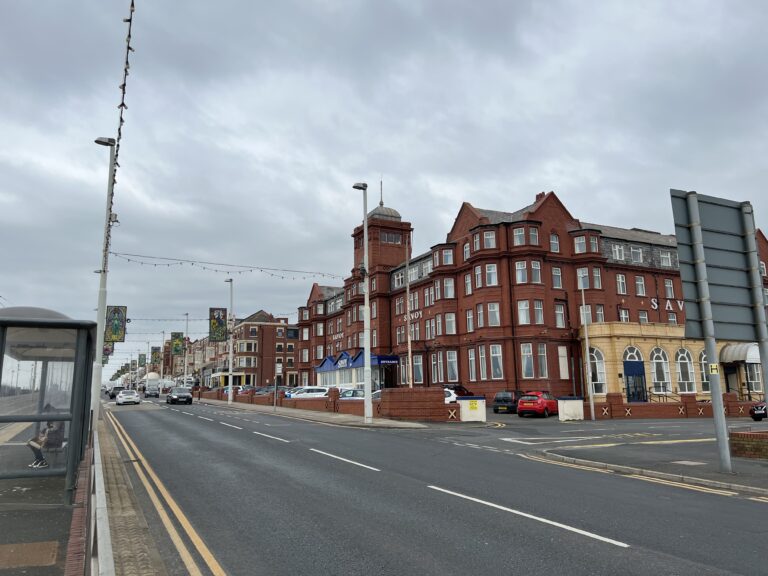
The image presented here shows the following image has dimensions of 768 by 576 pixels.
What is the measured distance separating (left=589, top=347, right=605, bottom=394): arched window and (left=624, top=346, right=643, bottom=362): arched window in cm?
181

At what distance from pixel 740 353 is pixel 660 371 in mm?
7165

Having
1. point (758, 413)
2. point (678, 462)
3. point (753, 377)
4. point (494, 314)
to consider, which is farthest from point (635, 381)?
point (678, 462)

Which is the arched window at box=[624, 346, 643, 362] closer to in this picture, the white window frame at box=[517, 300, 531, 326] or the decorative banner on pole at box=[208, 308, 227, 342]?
the white window frame at box=[517, 300, 531, 326]

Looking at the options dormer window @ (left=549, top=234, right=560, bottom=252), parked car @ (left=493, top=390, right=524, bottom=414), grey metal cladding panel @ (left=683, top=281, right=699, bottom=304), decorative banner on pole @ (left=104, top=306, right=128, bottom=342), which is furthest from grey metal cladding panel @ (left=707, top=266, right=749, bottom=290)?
dormer window @ (left=549, top=234, right=560, bottom=252)

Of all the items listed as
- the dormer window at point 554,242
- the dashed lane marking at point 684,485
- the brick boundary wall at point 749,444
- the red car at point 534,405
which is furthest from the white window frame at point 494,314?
the dashed lane marking at point 684,485

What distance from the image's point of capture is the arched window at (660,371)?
4391 centimetres

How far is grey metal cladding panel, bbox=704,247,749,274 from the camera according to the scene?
47.6ft

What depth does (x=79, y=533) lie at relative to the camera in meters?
6.59

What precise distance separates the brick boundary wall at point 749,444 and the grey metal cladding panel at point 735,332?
9.32 ft

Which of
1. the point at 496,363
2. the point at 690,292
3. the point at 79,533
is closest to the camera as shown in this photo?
the point at 79,533

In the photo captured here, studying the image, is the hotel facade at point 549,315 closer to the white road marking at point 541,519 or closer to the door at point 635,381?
the door at point 635,381

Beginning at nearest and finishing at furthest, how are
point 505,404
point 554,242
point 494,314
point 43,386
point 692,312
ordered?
point 43,386 < point 692,312 < point 505,404 < point 494,314 < point 554,242

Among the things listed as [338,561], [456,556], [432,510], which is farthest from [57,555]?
[432,510]

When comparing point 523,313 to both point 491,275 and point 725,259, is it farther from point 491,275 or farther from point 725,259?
point 725,259
